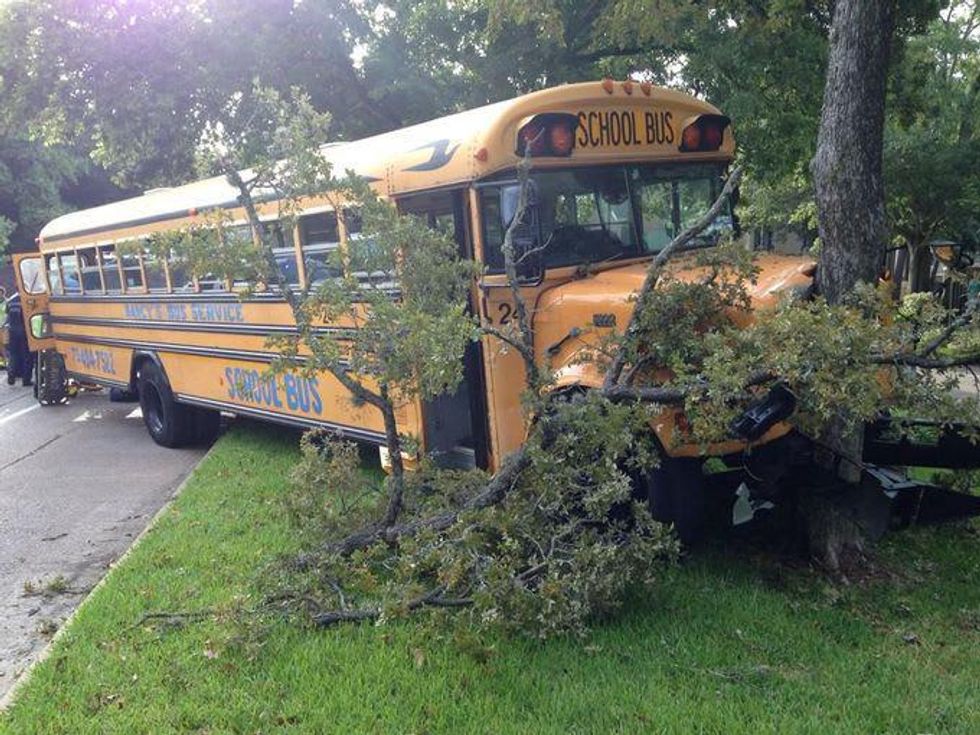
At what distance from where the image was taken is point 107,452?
9.59 meters

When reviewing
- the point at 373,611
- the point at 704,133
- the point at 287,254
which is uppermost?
the point at 704,133

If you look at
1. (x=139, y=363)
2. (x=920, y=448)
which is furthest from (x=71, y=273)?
(x=920, y=448)

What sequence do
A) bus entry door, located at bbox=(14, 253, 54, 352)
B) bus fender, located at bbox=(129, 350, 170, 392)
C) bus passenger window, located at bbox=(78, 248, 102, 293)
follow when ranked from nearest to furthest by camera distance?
1. bus fender, located at bbox=(129, 350, 170, 392)
2. bus passenger window, located at bbox=(78, 248, 102, 293)
3. bus entry door, located at bbox=(14, 253, 54, 352)

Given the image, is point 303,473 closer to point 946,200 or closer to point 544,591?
point 544,591

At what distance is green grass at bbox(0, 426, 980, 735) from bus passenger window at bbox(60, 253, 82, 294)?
23.0 feet

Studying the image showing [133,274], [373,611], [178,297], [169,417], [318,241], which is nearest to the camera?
[373,611]

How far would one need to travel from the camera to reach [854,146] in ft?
14.4

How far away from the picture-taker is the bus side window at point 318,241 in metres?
6.28

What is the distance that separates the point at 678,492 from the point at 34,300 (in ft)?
34.1

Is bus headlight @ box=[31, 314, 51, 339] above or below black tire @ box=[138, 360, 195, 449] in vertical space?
above

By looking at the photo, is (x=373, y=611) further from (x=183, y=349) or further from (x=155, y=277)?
(x=155, y=277)

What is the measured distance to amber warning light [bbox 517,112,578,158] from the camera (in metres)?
5.19

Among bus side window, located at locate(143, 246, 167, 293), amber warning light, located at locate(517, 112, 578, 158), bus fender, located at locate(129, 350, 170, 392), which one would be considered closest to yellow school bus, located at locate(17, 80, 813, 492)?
amber warning light, located at locate(517, 112, 578, 158)

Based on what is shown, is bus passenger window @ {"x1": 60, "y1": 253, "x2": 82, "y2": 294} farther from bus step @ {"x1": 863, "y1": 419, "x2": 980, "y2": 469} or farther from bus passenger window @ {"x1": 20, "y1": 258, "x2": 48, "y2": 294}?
bus step @ {"x1": 863, "y1": 419, "x2": 980, "y2": 469}
